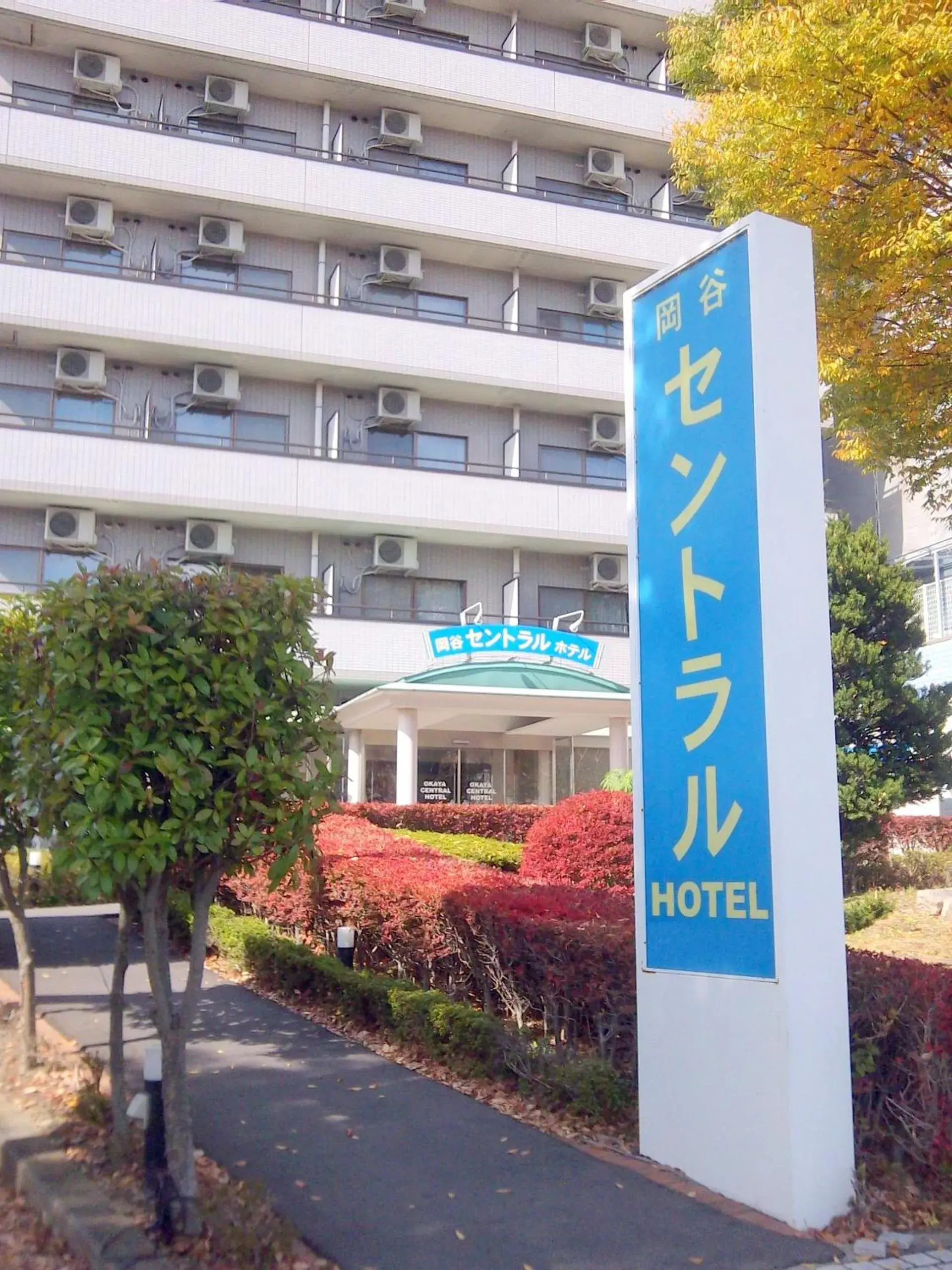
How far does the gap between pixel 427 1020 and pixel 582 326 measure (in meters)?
25.9

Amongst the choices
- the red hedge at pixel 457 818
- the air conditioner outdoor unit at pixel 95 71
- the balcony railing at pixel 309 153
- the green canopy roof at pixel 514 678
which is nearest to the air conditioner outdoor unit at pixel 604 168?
the balcony railing at pixel 309 153

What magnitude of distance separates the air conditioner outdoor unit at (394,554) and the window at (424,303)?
18.4 ft

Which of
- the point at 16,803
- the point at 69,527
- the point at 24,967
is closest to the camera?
the point at 16,803

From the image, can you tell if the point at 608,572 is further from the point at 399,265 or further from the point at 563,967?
the point at 563,967

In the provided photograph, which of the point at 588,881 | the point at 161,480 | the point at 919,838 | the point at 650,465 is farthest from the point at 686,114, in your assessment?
the point at 650,465

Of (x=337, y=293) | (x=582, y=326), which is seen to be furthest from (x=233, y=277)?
(x=582, y=326)

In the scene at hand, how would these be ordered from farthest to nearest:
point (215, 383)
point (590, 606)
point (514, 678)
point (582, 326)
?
point (582, 326) → point (590, 606) → point (215, 383) → point (514, 678)

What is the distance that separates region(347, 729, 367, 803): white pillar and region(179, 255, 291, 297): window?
1051 cm

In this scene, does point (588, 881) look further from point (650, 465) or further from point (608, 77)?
point (608, 77)

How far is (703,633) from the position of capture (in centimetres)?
558

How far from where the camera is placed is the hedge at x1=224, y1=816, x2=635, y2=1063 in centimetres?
633

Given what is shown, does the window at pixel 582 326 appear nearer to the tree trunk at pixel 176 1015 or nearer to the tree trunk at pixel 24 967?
the tree trunk at pixel 24 967

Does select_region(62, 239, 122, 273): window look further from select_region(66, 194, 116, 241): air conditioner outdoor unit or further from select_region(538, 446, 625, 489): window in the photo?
select_region(538, 446, 625, 489): window

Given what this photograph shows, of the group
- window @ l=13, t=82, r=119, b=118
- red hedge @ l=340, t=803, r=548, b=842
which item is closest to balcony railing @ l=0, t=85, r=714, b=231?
window @ l=13, t=82, r=119, b=118
